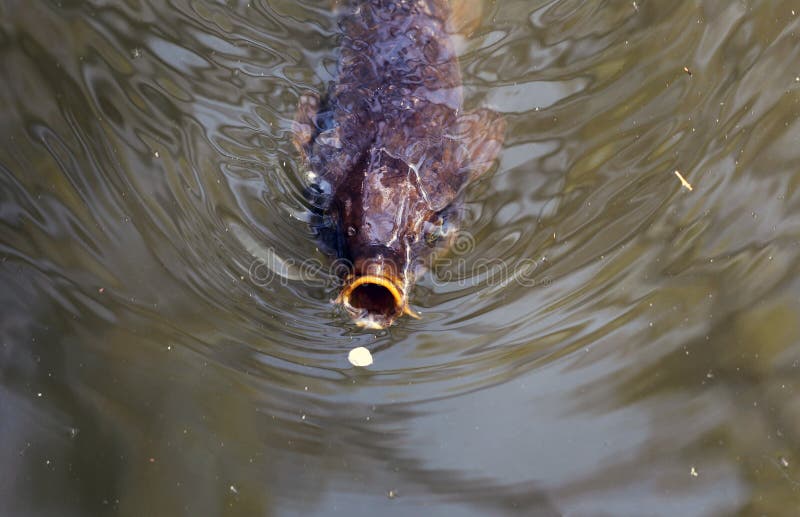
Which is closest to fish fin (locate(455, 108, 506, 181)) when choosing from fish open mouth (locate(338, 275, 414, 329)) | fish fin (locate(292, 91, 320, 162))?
fish fin (locate(292, 91, 320, 162))

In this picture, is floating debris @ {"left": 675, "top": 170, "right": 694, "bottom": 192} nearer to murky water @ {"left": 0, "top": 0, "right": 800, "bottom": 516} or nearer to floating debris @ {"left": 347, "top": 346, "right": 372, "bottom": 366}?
murky water @ {"left": 0, "top": 0, "right": 800, "bottom": 516}

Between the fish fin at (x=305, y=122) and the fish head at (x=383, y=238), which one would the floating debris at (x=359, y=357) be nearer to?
the fish head at (x=383, y=238)

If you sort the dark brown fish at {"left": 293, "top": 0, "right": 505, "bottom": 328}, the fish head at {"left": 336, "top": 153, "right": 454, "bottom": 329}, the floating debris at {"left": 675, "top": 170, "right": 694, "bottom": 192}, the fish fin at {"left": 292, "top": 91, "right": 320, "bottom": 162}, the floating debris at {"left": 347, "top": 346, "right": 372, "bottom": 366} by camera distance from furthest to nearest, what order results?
the fish fin at {"left": 292, "top": 91, "right": 320, "bottom": 162} → the floating debris at {"left": 675, "top": 170, "right": 694, "bottom": 192} → the floating debris at {"left": 347, "top": 346, "right": 372, "bottom": 366} → the dark brown fish at {"left": 293, "top": 0, "right": 505, "bottom": 328} → the fish head at {"left": 336, "top": 153, "right": 454, "bottom": 329}

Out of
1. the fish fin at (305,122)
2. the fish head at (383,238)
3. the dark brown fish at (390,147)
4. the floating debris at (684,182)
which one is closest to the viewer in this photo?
the fish head at (383,238)

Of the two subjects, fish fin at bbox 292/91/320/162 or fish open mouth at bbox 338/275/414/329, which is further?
fish fin at bbox 292/91/320/162

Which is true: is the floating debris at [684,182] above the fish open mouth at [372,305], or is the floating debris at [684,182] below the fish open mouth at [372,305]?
above

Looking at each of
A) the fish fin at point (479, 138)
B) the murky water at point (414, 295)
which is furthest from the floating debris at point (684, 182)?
the fish fin at point (479, 138)

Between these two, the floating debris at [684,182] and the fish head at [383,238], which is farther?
the floating debris at [684,182]
